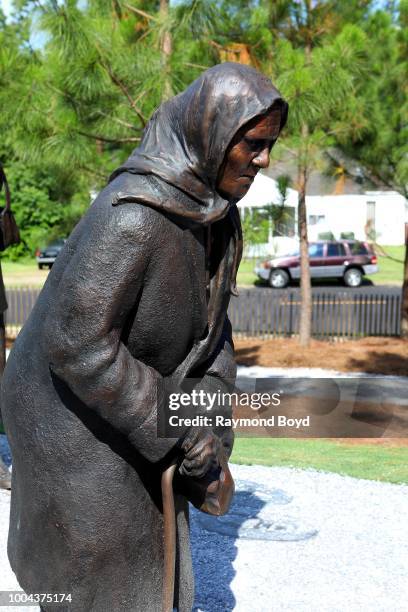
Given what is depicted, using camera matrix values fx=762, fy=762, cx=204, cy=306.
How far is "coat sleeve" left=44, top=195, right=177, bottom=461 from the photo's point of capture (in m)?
1.75

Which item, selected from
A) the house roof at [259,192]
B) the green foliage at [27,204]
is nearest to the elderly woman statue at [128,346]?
the house roof at [259,192]

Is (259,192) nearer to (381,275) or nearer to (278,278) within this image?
(278,278)

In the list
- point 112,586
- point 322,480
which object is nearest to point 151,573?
point 112,586

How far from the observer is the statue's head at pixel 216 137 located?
181 centimetres

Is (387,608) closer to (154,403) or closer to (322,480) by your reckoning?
(322,480)

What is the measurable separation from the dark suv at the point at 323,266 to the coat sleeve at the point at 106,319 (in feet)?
68.3

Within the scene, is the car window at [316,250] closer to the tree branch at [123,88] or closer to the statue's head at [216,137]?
the tree branch at [123,88]

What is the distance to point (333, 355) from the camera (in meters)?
11.5

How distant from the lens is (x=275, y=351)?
11.8 metres

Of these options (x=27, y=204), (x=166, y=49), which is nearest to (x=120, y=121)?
(x=166, y=49)

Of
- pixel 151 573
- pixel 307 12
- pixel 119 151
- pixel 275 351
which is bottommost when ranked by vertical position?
pixel 275 351

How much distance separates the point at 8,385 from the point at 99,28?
641cm

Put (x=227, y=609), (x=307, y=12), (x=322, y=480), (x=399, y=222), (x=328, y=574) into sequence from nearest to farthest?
(x=227, y=609), (x=328, y=574), (x=322, y=480), (x=307, y=12), (x=399, y=222)

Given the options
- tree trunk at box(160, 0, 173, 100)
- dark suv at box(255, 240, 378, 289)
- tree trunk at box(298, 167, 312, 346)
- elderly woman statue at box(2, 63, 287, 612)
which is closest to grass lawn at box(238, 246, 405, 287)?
dark suv at box(255, 240, 378, 289)
